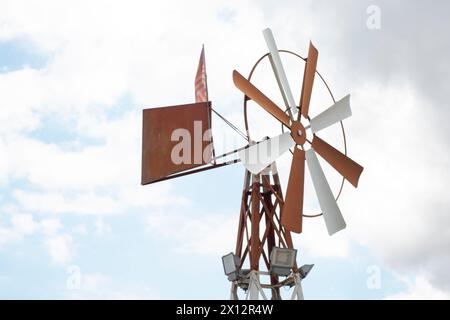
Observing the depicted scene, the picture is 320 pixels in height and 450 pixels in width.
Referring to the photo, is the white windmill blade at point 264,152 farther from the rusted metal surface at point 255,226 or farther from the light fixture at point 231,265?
the light fixture at point 231,265

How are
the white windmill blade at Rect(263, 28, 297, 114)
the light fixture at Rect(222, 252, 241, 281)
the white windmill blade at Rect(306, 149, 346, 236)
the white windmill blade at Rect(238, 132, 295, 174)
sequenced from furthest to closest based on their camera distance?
the white windmill blade at Rect(263, 28, 297, 114), the light fixture at Rect(222, 252, 241, 281), the white windmill blade at Rect(306, 149, 346, 236), the white windmill blade at Rect(238, 132, 295, 174)

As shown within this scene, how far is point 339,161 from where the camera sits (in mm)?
19734

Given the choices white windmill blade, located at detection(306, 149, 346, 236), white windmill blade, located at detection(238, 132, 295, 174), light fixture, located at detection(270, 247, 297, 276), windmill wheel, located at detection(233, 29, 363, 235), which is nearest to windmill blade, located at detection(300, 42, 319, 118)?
windmill wheel, located at detection(233, 29, 363, 235)

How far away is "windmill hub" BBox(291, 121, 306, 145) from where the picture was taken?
1898cm

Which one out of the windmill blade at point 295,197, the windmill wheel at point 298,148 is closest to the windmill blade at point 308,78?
the windmill wheel at point 298,148

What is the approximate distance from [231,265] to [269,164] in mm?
3362

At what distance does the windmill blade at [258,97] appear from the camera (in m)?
18.5

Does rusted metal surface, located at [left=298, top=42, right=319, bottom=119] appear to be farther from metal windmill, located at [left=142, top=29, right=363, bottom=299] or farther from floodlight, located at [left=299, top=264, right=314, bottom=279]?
floodlight, located at [left=299, top=264, right=314, bottom=279]

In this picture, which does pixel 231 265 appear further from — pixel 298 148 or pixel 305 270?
pixel 298 148

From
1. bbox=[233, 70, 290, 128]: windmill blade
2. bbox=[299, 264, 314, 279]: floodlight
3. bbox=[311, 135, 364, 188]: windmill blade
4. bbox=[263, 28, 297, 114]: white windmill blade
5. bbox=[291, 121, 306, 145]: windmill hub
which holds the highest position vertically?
bbox=[263, 28, 297, 114]: white windmill blade

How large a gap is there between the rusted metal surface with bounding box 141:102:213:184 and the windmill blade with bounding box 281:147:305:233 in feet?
8.52

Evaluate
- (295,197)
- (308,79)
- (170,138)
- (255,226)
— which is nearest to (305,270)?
(255,226)
